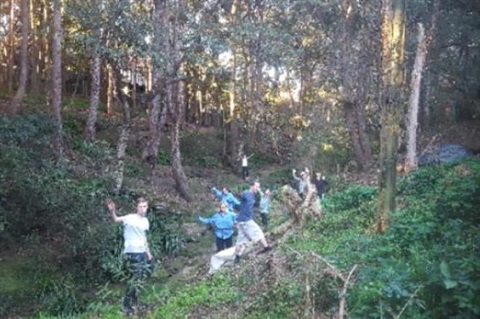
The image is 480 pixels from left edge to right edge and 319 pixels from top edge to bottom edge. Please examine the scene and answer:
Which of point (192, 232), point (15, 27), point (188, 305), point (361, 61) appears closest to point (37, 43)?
point (15, 27)

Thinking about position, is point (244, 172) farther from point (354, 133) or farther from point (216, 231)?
point (216, 231)

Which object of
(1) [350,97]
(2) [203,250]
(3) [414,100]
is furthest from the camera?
(1) [350,97]

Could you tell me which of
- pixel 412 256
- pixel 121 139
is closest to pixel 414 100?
pixel 121 139

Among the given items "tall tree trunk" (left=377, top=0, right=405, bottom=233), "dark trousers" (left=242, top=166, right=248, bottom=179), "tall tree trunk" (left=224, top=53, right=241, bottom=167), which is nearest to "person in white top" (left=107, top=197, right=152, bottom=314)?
"tall tree trunk" (left=377, top=0, right=405, bottom=233)

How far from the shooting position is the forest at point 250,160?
8859mm

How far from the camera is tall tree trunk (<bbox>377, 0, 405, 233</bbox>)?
430 inches

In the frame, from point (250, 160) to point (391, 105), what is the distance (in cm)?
2664

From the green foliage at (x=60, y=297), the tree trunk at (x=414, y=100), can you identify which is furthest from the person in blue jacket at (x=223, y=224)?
the tree trunk at (x=414, y=100)

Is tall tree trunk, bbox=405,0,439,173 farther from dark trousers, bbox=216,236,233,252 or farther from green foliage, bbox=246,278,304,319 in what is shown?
green foliage, bbox=246,278,304,319

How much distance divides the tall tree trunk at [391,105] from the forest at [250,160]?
3cm

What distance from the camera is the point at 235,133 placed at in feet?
115

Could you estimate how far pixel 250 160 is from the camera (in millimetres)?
37469

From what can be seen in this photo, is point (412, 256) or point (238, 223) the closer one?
point (412, 256)

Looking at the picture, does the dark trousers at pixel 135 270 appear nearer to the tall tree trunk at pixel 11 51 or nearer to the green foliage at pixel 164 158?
the green foliage at pixel 164 158
